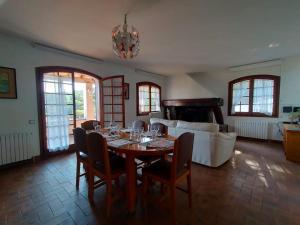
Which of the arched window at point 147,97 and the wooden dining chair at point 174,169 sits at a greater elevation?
the arched window at point 147,97

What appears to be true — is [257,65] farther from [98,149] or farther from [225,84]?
[98,149]

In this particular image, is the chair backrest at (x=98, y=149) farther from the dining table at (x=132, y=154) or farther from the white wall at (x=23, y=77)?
the white wall at (x=23, y=77)

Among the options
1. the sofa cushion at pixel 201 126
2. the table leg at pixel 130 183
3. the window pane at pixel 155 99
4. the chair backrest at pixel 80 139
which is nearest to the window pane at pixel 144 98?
the window pane at pixel 155 99

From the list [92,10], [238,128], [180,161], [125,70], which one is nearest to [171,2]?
[92,10]

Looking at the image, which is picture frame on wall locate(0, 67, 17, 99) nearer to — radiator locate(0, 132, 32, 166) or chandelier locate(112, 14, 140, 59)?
radiator locate(0, 132, 32, 166)

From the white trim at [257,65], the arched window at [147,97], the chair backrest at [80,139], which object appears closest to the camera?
the chair backrest at [80,139]

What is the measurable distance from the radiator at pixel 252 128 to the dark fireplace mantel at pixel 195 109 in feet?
1.90

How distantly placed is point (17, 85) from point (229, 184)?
4360mm

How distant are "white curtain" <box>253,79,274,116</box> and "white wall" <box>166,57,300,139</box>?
261 mm

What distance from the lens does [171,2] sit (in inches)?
79.7

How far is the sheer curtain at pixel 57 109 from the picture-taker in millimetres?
3711

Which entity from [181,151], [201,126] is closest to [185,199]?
[181,151]

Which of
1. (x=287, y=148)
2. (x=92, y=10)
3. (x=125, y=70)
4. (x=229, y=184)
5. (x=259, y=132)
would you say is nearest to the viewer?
(x=92, y=10)

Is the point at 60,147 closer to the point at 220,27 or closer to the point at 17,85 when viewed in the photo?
the point at 17,85
